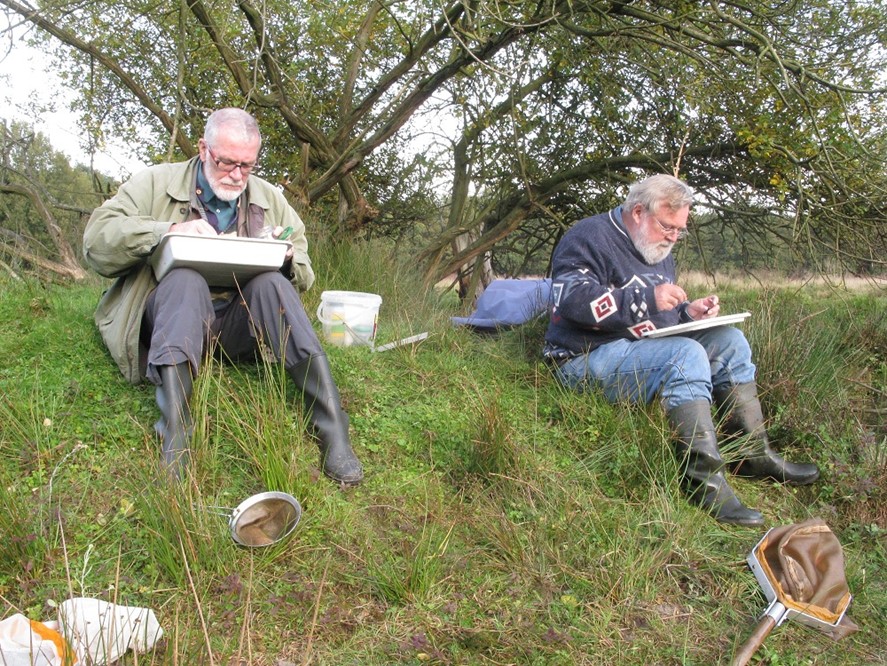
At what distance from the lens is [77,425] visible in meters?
3.31

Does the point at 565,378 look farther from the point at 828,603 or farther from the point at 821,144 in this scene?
the point at 821,144

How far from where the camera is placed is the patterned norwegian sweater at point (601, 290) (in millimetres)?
3818

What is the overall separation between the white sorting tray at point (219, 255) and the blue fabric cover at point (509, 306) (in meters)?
2.30

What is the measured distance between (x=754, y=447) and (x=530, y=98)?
5.84 metres

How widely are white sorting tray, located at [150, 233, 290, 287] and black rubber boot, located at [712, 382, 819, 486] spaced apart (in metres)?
2.29

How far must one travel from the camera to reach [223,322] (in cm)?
360

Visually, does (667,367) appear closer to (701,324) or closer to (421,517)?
(701,324)

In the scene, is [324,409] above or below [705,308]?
below

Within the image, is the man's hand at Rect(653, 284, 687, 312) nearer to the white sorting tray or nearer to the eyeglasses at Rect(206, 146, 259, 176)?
the white sorting tray

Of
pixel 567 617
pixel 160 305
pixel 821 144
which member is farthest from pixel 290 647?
pixel 821 144

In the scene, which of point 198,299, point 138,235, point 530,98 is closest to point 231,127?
point 138,235

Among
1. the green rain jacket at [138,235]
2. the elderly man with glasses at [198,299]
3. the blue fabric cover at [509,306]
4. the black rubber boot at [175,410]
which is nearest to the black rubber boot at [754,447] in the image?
the blue fabric cover at [509,306]

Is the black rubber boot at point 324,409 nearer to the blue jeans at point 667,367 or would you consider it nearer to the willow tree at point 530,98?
the blue jeans at point 667,367

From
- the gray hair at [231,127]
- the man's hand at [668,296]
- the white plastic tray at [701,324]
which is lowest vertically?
the white plastic tray at [701,324]
